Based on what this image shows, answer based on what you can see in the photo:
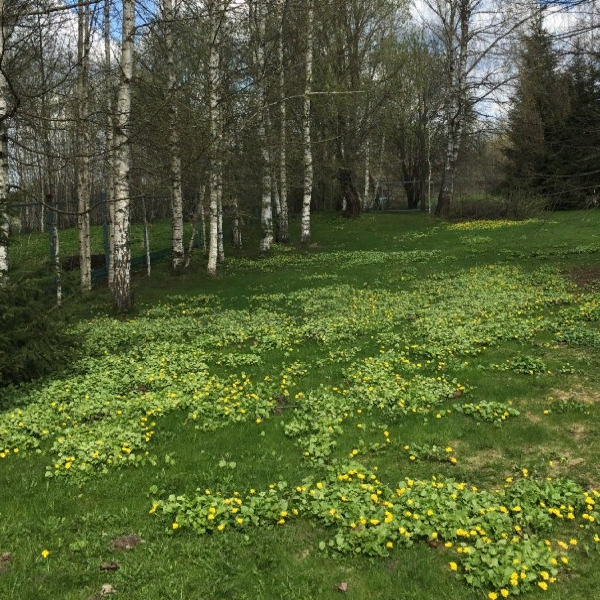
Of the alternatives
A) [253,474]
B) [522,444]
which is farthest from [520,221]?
[253,474]

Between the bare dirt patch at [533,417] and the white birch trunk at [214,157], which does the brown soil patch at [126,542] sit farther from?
the white birch trunk at [214,157]

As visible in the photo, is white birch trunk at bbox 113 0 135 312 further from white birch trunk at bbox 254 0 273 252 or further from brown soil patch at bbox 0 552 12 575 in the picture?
brown soil patch at bbox 0 552 12 575

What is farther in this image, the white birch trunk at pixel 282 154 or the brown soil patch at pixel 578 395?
the white birch trunk at pixel 282 154

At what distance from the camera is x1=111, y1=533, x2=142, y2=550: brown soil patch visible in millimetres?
4570

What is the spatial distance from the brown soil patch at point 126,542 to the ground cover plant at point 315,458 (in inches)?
0.7

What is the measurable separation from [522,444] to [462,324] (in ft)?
17.5

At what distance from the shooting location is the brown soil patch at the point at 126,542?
4570 millimetres

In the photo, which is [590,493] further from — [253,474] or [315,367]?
[315,367]

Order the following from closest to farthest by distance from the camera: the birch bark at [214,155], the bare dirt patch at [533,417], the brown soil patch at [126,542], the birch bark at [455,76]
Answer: the brown soil patch at [126,542], the bare dirt patch at [533,417], the birch bark at [214,155], the birch bark at [455,76]

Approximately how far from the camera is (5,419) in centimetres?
709

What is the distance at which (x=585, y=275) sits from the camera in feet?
51.5

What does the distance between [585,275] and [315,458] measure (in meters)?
13.2

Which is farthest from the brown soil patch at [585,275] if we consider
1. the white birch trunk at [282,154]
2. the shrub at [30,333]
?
the shrub at [30,333]

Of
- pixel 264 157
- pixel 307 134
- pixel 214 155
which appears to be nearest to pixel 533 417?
pixel 214 155
